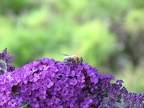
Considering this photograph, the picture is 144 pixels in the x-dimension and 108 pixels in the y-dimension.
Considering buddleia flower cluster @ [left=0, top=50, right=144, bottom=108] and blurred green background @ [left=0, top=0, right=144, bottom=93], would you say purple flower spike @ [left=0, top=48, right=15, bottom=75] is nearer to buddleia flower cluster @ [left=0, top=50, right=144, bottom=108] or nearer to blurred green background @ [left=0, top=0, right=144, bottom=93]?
buddleia flower cluster @ [left=0, top=50, right=144, bottom=108]

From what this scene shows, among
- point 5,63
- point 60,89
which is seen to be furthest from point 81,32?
point 60,89

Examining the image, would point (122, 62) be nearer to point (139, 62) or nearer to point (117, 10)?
point (139, 62)

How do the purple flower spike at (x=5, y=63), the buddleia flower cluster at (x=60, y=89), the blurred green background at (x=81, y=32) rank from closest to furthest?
1. the buddleia flower cluster at (x=60, y=89)
2. the purple flower spike at (x=5, y=63)
3. the blurred green background at (x=81, y=32)

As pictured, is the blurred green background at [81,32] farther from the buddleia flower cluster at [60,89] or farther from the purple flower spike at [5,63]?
the buddleia flower cluster at [60,89]

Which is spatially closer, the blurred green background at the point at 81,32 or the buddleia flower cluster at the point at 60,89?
the buddleia flower cluster at the point at 60,89

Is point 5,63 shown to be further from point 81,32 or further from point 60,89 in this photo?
point 81,32

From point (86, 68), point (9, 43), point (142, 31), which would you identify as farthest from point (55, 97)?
point (142, 31)

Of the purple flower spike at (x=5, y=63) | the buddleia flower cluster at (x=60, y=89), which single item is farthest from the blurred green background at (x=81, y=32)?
the buddleia flower cluster at (x=60, y=89)
